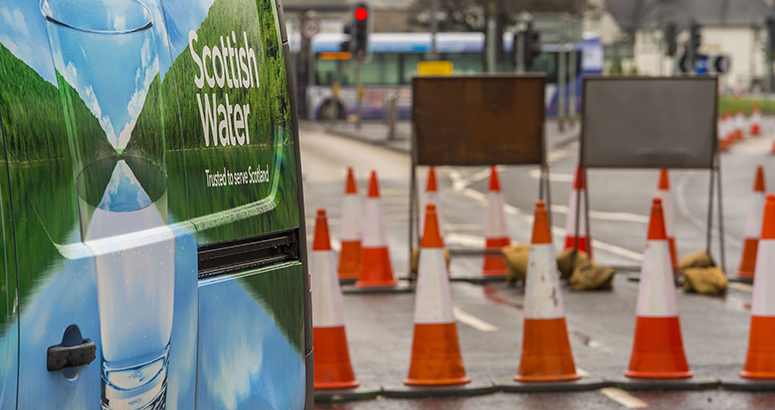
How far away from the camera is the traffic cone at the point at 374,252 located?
10078 millimetres

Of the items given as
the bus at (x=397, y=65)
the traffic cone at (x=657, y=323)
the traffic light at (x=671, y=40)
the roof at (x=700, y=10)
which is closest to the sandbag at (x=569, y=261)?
the traffic cone at (x=657, y=323)

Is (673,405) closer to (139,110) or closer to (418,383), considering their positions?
(418,383)

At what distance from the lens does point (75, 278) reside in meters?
2.53

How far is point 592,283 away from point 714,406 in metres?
3.80

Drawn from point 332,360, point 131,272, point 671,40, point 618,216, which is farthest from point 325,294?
point 671,40

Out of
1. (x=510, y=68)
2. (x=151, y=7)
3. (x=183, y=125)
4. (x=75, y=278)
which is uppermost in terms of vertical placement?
(x=151, y=7)

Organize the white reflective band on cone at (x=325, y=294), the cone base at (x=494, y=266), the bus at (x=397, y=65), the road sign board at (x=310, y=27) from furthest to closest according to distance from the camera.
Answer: the bus at (x=397, y=65) < the road sign board at (x=310, y=27) < the cone base at (x=494, y=266) < the white reflective band on cone at (x=325, y=294)

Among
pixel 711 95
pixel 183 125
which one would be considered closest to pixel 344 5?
pixel 711 95

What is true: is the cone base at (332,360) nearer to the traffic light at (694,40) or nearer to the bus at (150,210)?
the bus at (150,210)

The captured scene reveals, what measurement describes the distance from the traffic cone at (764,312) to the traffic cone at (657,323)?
0.37 metres

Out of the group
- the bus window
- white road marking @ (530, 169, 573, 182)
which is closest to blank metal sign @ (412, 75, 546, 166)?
white road marking @ (530, 169, 573, 182)

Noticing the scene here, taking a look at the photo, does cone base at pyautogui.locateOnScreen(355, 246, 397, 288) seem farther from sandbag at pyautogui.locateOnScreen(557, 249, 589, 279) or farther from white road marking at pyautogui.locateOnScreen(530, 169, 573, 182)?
white road marking at pyautogui.locateOnScreen(530, 169, 573, 182)

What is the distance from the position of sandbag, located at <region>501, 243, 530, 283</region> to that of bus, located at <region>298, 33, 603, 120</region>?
36.4 m

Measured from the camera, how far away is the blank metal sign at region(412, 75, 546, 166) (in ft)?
33.8
